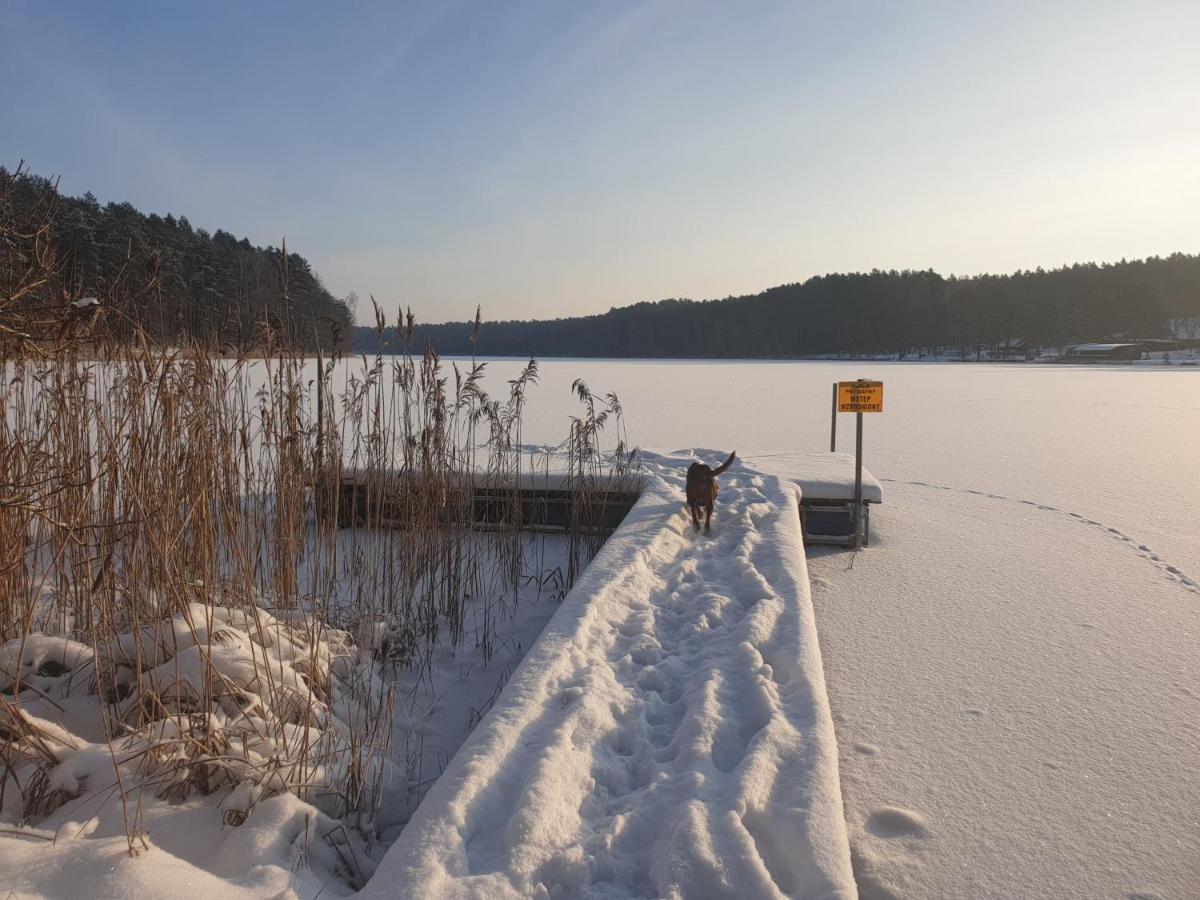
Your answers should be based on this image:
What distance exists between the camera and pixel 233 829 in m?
1.33

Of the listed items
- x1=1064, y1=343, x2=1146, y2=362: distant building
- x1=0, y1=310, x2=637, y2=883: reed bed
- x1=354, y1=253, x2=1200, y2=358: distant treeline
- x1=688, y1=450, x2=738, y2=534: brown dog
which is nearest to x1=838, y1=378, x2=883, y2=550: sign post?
x1=688, y1=450, x2=738, y2=534: brown dog

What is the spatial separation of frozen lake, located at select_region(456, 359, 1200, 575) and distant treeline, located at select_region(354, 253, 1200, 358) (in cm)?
3854

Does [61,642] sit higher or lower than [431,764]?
higher

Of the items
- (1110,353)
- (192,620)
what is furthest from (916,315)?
(192,620)

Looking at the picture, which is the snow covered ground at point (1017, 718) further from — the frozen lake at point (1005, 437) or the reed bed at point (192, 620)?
the reed bed at point (192, 620)

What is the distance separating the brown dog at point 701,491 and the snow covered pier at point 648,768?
0.94 metres

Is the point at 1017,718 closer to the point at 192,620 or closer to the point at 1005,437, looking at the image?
the point at 192,620

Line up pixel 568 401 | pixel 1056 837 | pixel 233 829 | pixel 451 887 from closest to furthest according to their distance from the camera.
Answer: pixel 451 887 → pixel 233 829 → pixel 1056 837 → pixel 568 401

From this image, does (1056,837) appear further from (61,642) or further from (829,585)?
(61,642)

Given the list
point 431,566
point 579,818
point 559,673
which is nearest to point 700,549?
point 431,566

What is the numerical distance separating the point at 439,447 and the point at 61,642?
1496mm

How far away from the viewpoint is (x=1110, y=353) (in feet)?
128

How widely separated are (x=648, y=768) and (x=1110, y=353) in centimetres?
4760

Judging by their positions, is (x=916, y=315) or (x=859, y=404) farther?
(x=916, y=315)
